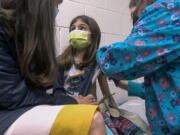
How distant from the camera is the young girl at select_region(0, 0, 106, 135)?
68cm

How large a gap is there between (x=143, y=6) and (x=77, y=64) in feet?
2.18

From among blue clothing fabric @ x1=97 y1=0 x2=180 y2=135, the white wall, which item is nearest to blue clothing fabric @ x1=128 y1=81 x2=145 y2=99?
blue clothing fabric @ x1=97 y1=0 x2=180 y2=135

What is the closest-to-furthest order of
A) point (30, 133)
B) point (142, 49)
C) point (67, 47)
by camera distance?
point (30, 133) → point (142, 49) → point (67, 47)

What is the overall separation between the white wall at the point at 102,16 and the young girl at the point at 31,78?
60 cm

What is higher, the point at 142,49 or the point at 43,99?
the point at 142,49

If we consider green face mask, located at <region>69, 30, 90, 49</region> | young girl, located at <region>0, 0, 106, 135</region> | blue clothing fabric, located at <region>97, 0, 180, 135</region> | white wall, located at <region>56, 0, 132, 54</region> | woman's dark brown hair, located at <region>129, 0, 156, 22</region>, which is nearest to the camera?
young girl, located at <region>0, 0, 106, 135</region>

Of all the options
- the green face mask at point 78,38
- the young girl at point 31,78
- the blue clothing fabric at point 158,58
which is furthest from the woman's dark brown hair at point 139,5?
the green face mask at point 78,38

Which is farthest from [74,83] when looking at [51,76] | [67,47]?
[51,76]

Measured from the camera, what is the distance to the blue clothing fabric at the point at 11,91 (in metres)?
0.73

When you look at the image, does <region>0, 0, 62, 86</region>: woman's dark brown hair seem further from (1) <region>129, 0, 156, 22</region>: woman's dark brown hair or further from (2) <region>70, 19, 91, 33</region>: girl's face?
(2) <region>70, 19, 91, 33</region>: girl's face

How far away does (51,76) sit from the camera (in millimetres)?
869

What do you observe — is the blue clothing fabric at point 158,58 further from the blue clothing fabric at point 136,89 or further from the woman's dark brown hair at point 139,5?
the blue clothing fabric at point 136,89

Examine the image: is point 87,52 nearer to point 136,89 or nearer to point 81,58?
point 81,58

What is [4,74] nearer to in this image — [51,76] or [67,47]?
[51,76]
